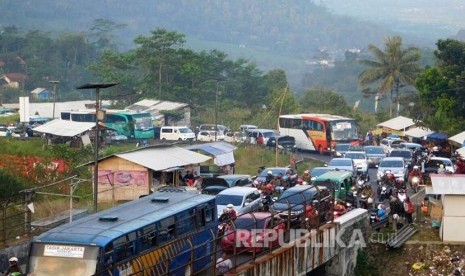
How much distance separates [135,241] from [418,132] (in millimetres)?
39624

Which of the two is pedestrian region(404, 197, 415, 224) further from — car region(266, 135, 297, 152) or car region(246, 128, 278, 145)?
car region(246, 128, 278, 145)

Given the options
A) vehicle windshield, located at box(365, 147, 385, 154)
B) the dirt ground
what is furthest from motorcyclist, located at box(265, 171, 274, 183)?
vehicle windshield, located at box(365, 147, 385, 154)

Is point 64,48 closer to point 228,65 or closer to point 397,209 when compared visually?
point 228,65

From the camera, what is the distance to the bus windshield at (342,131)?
5209 cm

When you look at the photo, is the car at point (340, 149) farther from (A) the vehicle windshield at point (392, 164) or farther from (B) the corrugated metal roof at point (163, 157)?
(B) the corrugated metal roof at point (163, 157)

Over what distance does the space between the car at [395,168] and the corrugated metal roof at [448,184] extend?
991cm

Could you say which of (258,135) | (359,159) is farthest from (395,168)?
(258,135)

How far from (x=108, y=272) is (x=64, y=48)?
112258 millimetres

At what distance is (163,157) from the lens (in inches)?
1206

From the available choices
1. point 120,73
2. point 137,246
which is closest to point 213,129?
point 120,73

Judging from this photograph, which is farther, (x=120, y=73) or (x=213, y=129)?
(x=120, y=73)

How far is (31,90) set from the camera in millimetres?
111125

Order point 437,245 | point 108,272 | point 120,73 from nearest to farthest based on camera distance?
1. point 108,272
2. point 437,245
3. point 120,73

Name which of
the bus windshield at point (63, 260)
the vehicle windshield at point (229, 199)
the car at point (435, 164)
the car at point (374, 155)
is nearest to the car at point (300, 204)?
the vehicle windshield at point (229, 199)
